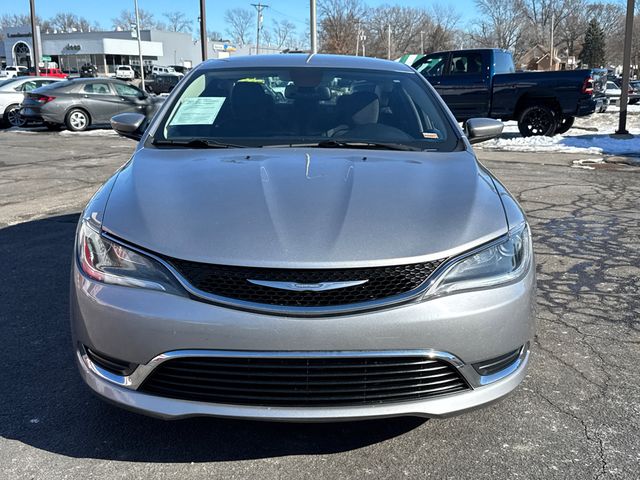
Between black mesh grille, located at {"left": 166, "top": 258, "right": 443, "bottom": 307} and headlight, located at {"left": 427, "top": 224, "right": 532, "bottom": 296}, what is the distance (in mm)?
130

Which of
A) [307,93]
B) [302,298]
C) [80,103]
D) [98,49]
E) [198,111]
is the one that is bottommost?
[302,298]

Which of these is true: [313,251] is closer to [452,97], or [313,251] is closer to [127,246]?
[127,246]

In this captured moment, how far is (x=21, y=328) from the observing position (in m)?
3.72

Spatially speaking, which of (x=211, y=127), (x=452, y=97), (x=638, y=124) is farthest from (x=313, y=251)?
(x=638, y=124)

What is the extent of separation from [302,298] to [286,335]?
0.14 metres

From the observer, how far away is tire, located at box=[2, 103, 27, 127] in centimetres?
1897

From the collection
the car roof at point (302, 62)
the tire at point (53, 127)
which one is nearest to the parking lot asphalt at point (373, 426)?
the car roof at point (302, 62)

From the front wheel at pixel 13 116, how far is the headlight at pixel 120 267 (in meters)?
18.8

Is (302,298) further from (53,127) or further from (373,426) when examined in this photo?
(53,127)

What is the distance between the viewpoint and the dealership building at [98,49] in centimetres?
8519

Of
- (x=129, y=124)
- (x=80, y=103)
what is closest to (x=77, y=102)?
(x=80, y=103)

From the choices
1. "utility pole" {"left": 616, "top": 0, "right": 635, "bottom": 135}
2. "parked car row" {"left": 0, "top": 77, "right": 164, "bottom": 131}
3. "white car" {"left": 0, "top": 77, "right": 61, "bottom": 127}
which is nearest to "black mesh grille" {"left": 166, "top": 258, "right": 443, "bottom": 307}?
"utility pole" {"left": 616, "top": 0, "right": 635, "bottom": 135}

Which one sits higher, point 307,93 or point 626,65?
point 626,65

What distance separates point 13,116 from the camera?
19156 millimetres
